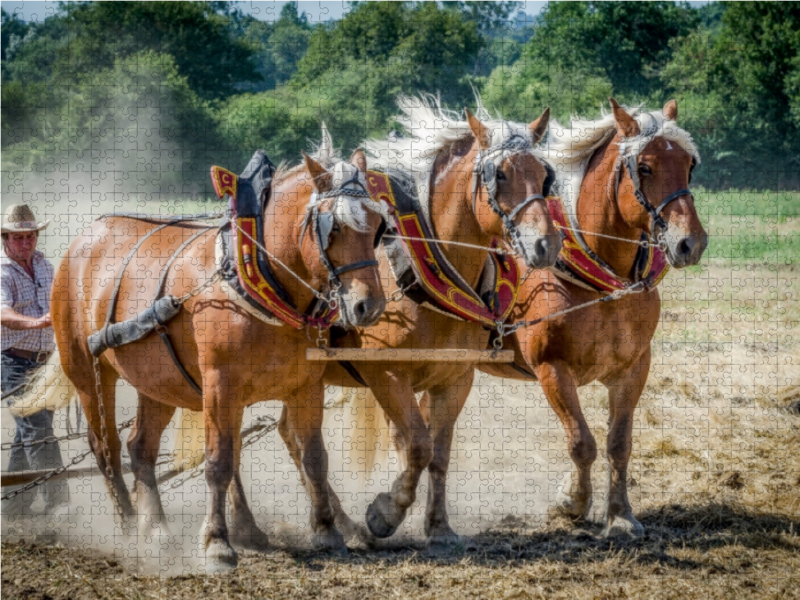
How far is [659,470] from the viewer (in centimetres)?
651

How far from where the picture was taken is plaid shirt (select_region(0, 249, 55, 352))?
6.04 metres

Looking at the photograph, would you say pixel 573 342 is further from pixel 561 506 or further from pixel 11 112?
pixel 11 112

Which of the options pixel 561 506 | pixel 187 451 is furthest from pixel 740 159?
pixel 187 451

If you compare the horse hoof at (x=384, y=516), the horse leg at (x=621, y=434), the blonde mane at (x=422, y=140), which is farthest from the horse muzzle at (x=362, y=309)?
the horse leg at (x=621, y=434)

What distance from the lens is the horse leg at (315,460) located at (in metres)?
4.92

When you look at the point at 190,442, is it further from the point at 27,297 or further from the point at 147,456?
the point at 27,297

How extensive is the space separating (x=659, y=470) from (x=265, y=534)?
111 inches

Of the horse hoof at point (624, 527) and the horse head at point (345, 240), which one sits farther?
the horse hoof at point (624, 527)

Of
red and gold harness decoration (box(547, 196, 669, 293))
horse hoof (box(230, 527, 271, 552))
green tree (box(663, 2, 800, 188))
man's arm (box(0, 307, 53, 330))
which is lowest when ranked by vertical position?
horse hoof (box(230, 527, 271, 552))

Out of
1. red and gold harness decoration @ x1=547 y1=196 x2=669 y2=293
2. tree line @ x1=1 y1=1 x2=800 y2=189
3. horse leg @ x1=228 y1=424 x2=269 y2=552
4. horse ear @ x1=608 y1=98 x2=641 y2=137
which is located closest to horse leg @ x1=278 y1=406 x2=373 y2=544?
horse leg @ x1=228 y1=424 x2=269 y2=552

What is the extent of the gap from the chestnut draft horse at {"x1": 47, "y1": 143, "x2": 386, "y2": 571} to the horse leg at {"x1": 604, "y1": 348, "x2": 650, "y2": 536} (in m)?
1.57

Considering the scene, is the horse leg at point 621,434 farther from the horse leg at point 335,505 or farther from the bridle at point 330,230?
the bridle at point 330,230

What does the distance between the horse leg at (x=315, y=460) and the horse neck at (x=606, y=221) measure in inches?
67.4

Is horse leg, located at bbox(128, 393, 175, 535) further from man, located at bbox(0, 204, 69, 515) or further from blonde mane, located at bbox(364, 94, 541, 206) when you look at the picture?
blonde mane, located at bbox(364, 94, 541, 206)
